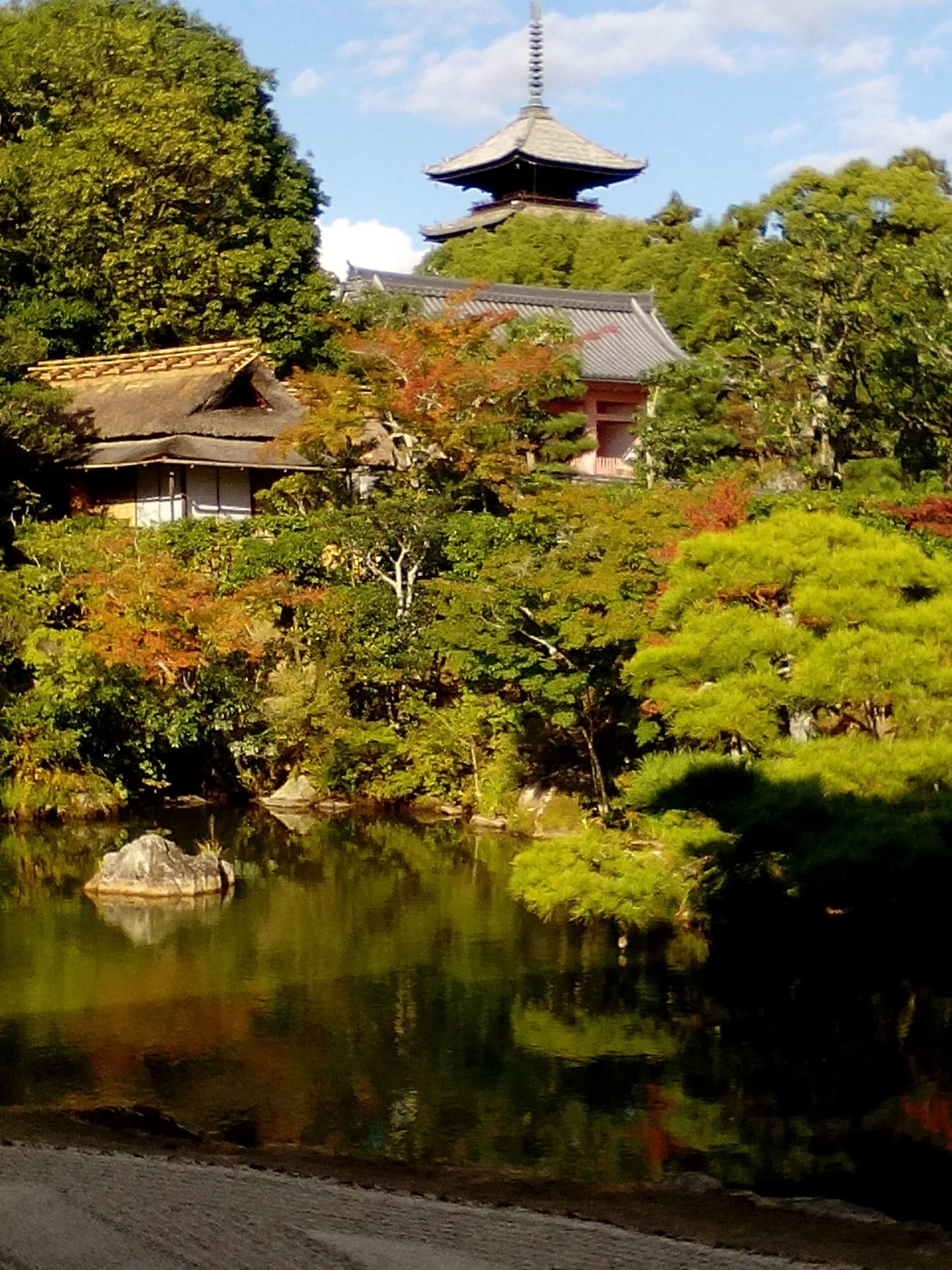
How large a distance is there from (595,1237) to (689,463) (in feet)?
59.3

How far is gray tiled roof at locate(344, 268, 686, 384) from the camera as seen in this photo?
34.6 m

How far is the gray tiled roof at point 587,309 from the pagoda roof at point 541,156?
12474 mm

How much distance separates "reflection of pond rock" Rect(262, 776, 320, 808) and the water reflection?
15.8 feet

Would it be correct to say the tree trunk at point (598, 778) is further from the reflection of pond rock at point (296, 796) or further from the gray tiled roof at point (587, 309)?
the gray tiled roof at point (587, 309)

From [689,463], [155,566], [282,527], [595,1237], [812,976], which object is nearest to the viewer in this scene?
[595,1237]

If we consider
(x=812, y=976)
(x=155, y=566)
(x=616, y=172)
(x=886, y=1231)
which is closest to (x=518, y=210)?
(x=616, y=172)

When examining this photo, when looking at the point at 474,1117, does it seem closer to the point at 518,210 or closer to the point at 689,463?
the point at 689,463

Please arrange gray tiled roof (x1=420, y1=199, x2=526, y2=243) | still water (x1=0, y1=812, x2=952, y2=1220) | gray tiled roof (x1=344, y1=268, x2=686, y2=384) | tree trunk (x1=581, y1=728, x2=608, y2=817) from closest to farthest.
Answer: still water (x1=0, y1=812, x2=952, y2=1220) < tree trunk (x1=581, y1=728, x2=608, y2=817) < gray tiled roof (x1=344, y1=268, x2=686, y2=384) < gray tiled roof (x1=420, y1=199, x2=526, y2=243)

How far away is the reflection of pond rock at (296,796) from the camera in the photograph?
850 inches

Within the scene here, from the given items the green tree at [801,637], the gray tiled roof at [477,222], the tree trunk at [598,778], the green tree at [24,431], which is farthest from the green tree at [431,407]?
the gray tiled roof at [477,222]

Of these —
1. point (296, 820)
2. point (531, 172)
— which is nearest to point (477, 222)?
point (531, 172)

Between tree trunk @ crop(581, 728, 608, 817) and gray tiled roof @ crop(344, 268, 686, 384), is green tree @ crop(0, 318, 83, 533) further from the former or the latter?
gray tiled roof @ crop(344, 268, 686, 384)

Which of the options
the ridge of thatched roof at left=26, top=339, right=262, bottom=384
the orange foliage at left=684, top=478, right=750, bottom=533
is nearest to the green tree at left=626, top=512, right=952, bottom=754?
the orange foliage at left=684, top=478, right=750, bottom=533

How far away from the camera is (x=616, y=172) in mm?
48500
